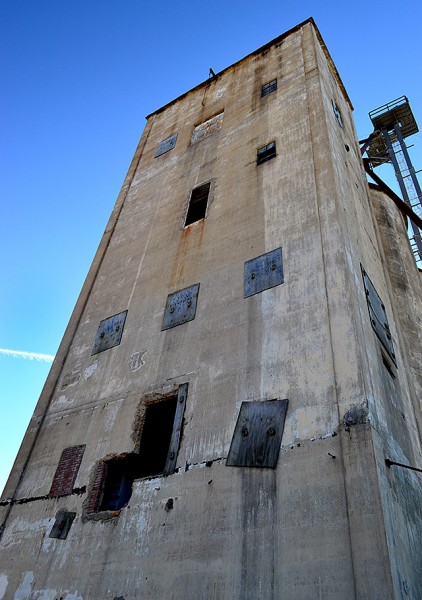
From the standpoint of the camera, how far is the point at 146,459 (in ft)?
24.4

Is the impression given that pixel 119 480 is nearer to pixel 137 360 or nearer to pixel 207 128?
pixel 137 360

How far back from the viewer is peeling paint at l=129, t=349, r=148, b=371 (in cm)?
826

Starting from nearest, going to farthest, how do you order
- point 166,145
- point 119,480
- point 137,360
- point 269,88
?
point 119,480
point 137,360
point 269,88
point 166,145

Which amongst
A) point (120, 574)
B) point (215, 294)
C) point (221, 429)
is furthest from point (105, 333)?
point (120, 574)

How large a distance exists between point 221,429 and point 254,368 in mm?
999

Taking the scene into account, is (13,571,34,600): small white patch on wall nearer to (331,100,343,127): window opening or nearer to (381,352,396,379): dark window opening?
(381,352,396,379): dark window opening

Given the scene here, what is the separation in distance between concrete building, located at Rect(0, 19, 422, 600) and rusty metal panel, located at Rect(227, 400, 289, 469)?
20 mm

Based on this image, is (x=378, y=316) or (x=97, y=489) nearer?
(x=97, y=489)

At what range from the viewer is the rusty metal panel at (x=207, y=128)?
42.2 feet

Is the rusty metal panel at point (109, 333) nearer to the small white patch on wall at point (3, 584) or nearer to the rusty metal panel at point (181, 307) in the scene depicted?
the rusty metal panel at point (181, 307)

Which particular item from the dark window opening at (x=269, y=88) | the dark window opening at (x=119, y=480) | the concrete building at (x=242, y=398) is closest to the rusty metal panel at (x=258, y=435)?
the concrete building at (x=242, y=398)

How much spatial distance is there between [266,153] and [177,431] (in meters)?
6.63

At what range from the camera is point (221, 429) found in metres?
6.33

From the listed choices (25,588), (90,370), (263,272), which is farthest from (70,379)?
(263,272)
